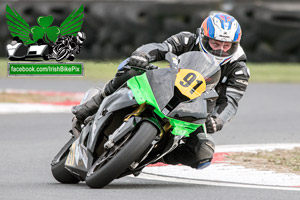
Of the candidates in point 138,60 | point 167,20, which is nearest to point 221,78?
point 138,60

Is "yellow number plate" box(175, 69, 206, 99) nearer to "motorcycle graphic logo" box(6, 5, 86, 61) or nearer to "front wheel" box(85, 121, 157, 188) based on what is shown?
"front wheel" box(85, 121, 157, 188)

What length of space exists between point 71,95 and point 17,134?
5.14 m

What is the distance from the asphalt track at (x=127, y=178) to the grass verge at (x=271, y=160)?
1234 mm

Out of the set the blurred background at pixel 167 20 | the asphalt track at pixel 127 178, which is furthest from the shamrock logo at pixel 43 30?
the blurred background at pixel 167 20

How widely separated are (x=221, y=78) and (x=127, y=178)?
48.5 inches

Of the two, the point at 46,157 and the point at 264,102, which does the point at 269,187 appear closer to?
the point at 46,157

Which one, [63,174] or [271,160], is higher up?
[63,174]

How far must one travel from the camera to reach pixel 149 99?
630cm

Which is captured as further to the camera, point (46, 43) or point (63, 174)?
point (46, 43)

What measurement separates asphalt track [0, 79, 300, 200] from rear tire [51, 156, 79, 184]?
0.09 meters

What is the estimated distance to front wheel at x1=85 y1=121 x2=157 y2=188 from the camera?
6.02 meters

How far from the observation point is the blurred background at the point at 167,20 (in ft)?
73.6

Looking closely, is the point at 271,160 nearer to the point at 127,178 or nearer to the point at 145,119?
the point at 127,178

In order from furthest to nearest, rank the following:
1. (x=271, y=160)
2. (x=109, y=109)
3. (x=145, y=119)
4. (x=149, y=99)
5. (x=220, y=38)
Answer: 1. (x=271, y=160)
2. (x=220, y=38)
3. (x=109, y=109)
4. (x=149, y=99)
5. (x=145, y=119)
